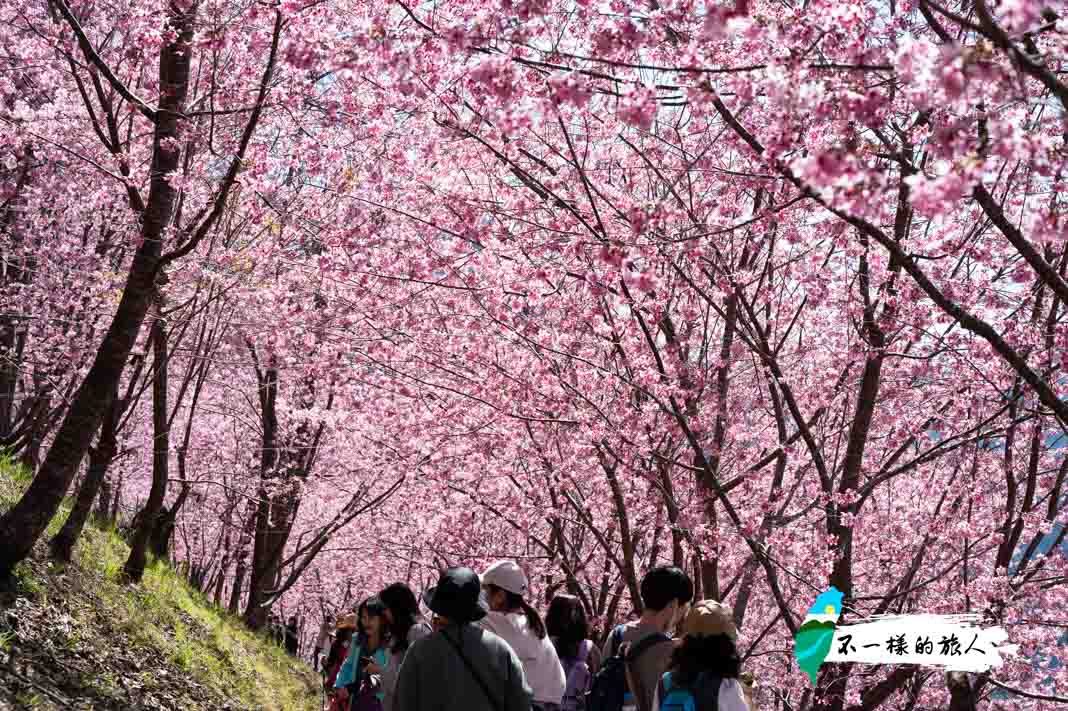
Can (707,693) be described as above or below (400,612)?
below

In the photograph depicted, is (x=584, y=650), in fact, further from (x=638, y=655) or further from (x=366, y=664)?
(x=638, y=655)

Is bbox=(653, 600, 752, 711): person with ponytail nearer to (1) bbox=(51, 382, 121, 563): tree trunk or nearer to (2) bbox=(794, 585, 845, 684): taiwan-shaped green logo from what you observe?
(2) bbox=(794, 585, 845, 684): taiwan-shaped green logo

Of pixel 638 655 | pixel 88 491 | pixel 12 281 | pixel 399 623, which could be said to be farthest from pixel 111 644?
pixel 12 281

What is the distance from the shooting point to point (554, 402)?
9.30m

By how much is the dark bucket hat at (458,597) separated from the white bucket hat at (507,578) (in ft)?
4.88

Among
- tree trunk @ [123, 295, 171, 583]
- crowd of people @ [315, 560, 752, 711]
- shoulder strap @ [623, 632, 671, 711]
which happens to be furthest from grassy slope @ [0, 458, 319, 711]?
shoulder strap @ [623, 632, 671, 711]

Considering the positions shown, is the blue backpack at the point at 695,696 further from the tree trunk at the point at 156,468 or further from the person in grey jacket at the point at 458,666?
the tree trunk at the point at 156,468

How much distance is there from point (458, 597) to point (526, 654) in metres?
1.73

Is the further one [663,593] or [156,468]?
[156,468]

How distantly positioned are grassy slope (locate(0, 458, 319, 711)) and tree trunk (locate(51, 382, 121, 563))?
210 mm

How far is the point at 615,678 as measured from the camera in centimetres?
510

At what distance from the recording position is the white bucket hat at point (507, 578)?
6047 millimetres

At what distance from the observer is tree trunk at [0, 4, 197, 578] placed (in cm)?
729

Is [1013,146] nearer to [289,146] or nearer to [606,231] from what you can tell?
[606,231]
